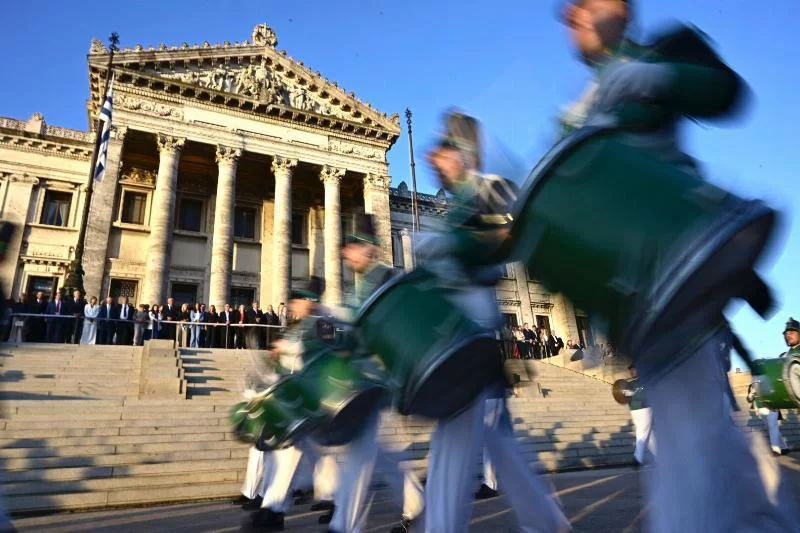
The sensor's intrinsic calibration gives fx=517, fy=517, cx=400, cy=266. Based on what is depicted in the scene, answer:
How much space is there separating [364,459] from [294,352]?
1.50 m

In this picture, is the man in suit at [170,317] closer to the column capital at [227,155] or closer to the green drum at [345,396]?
the column capital at [227,155]

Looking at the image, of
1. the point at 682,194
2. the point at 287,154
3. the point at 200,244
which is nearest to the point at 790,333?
the point at 682,194

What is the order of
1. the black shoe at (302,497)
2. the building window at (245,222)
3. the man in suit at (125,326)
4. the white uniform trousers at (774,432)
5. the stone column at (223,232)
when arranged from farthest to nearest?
the building window at (245,222)
the stone column at (223,232)
the man in suit at (125,326)
the white uniform trousers at (774,432)
the black shoe at (302,497)

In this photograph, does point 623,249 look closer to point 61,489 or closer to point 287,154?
point 61,489

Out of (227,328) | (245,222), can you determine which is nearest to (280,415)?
(227,328)

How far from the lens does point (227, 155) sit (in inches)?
1032

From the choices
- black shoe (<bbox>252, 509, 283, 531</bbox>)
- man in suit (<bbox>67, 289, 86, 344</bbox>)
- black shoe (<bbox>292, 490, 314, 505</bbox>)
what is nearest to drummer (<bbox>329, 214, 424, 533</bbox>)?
black shoe (<bbox>252, 509, 283, 531</bbox>)

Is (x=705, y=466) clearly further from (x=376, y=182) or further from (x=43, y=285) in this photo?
(x=43, y=285)

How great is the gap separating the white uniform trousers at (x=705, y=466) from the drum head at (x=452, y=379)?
35.2 inches

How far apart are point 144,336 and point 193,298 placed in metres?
9.87

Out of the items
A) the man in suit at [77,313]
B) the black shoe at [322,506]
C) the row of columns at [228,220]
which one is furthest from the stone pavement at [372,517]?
the row of columns at [228,220]

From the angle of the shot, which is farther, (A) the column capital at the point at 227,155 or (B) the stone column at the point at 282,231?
(A) the column capital at the point at 227,155

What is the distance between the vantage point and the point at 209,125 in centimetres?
2631

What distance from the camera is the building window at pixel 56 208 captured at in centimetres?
2636
